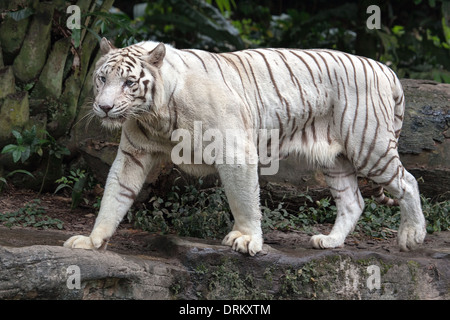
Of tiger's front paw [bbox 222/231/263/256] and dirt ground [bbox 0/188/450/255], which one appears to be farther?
dirt ground [bbox 0/188/450/255]

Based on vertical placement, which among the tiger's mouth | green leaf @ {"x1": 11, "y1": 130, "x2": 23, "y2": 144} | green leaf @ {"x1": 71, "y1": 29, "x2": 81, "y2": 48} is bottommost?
green leaf @ {"x1": 11, "y1": 130, "x2": 23, "y2": 144}

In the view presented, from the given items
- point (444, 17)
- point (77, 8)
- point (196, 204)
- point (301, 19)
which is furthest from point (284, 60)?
point (301, 19)

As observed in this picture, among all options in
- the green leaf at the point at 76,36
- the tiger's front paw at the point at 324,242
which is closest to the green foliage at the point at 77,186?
the green leaf at the point at 76,36

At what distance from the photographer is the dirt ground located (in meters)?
4.64

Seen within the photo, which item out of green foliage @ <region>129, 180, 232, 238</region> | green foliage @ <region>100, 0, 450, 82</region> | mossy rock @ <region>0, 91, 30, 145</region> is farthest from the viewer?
green foliage @ <region>100, 0, 450, 82</region>

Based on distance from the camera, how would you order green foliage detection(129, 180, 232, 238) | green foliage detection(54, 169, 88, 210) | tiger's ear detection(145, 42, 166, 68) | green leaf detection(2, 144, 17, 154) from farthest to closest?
1. green foliage detection(54, 169, 88, 210)
2. green leaf detection(2, 144, 17, 154)
3. green foliage detection(129, 180, 232, 238)
4. tiger's ear detection(145, 42, 166, 68)

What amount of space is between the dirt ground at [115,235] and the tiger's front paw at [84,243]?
28cm

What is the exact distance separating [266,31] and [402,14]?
2.36 meters

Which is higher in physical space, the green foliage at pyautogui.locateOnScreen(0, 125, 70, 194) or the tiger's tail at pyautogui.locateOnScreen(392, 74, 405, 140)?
the tiger's tail at pyautogui.locateOnScreen(392, 74, 405, 140)

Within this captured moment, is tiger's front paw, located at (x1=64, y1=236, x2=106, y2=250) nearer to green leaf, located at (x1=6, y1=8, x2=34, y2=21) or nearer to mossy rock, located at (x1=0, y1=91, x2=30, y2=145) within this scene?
mossy rock, located at (x1=0, y1=91, x2=30, y2=145)

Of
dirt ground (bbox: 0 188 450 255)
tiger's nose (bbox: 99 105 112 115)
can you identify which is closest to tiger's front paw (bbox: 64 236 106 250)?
dirt ground (bbox: 0 188 450 255)

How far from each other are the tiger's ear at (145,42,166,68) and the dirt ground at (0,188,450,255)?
1351mm

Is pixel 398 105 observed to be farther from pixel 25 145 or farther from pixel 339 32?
pixel 339 32

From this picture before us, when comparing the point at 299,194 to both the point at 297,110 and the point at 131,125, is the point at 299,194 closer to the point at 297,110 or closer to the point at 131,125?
the point at 297,110
